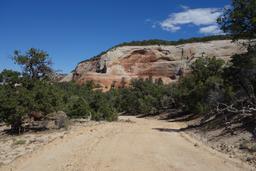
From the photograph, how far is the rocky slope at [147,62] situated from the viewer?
376ft

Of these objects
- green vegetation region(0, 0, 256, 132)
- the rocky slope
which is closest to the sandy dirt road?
green vegetation region(0, 0, 256, 132)

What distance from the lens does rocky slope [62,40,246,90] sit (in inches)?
4508

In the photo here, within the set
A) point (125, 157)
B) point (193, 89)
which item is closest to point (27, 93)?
point (125, 157)

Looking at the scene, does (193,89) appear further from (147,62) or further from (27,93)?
(147,62)

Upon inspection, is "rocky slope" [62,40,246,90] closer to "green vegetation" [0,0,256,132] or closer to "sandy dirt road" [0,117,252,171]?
"green vegetation" [0,0,256,132]

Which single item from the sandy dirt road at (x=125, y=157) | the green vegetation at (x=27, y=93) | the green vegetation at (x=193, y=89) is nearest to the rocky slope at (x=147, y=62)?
the green vegetation at (x=193, y=89)

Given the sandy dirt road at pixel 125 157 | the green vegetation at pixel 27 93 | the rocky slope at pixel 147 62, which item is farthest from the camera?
the rocky slope at pixel 147 62

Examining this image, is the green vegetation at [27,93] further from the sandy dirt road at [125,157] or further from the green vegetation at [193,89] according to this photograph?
the sandy dirt road at [125,157]

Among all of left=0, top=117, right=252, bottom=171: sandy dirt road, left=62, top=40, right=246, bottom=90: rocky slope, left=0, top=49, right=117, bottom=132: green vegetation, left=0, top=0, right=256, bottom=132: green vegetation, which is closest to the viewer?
left=0, top=117, right=252, bottom=171: sandy dirt road

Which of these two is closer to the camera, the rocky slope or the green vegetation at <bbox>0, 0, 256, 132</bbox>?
the green vegetation at <bbox>0, 0, 256, 132</bbox>

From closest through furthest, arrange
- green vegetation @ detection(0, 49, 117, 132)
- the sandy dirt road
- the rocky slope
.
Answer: the sandy dirt road, green vegetation @ detection(0, 49, 117, 132), the rocky slope

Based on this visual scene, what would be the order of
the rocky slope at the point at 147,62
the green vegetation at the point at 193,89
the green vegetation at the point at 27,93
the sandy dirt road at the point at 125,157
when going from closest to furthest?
the sandy dirt road at the point at 125,157, the green vegetation at the point at 193,89, the green vegetation at the point at 27,93, the rocky slope at the point at 147,62

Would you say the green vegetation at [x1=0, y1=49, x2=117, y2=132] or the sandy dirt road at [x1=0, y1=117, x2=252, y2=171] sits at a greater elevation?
the green vegetation at [x1=0, y1=49, x2=117, y2=132]

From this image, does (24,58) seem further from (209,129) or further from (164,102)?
(164,102)
